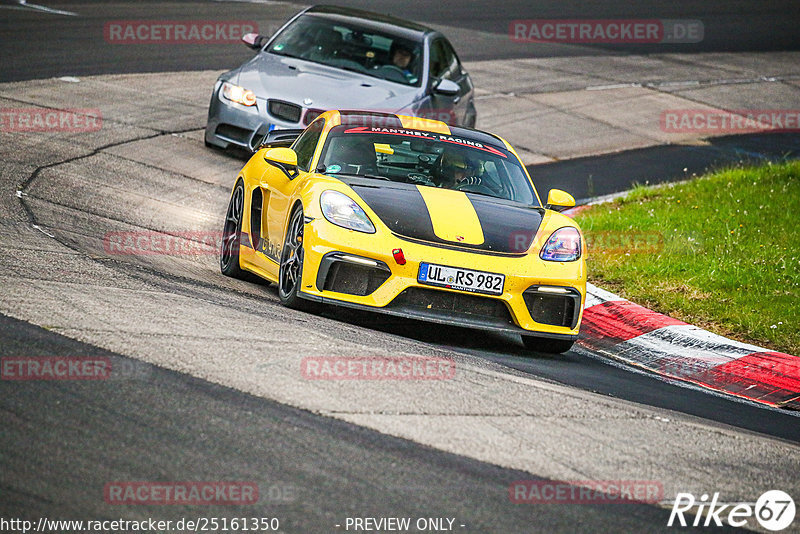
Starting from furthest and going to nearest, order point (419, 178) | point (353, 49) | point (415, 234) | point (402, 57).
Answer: point (402, 57) < point (353, 49) < point (419, 178) < point (415, 234)

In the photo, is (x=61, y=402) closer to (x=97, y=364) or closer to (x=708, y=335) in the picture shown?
(x=97, y=364)

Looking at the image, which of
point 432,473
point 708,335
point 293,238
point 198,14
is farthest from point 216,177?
point 198,14

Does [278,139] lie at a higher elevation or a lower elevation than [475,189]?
lower

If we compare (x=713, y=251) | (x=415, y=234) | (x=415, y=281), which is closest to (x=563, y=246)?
(x=415, y=234)

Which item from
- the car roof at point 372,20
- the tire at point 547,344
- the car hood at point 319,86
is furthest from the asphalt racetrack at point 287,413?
the car roof at point 372,20

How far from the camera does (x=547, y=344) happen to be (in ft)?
25.1

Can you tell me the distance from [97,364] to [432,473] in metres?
1.59

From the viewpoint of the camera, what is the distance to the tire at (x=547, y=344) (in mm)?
7594

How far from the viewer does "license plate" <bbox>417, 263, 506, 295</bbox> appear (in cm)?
698

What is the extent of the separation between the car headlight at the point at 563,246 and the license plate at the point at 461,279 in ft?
1.48

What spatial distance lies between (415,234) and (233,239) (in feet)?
7.28

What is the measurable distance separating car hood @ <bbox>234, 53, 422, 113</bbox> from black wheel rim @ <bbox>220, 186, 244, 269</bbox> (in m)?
3.66

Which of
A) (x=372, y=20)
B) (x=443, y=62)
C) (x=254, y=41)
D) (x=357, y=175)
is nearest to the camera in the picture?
(x=357, y=175)

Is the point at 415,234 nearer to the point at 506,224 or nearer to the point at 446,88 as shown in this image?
the point at 506,224
